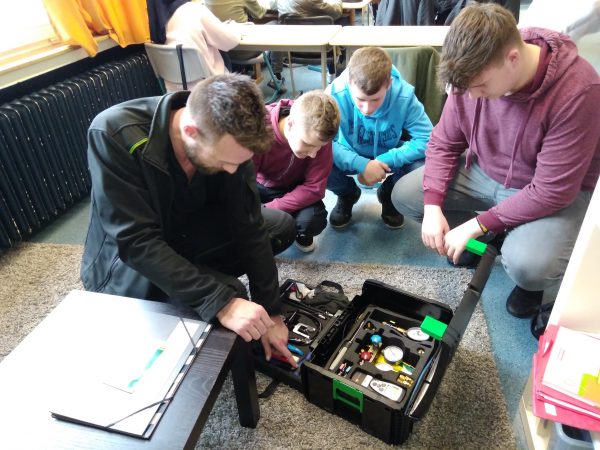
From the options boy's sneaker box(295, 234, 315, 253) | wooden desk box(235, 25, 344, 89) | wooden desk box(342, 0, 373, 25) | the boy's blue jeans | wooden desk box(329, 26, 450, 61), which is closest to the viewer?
the boy's blue jeans

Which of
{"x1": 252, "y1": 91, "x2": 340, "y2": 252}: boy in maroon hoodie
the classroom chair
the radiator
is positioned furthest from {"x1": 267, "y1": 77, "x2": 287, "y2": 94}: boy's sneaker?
{"x1": 252, "y1": 91, "x2": 340, "y2": 252}: boy in maroon hoodie

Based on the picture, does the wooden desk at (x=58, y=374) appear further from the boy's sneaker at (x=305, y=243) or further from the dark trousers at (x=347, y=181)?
the dark trousers at (x=347, y=181)

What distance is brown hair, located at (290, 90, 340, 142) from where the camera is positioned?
4.39ft

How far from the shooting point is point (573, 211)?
127 cm

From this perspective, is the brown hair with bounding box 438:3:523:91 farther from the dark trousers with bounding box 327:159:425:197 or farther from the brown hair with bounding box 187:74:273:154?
the dark trousers with bounding box 327:159:425:197

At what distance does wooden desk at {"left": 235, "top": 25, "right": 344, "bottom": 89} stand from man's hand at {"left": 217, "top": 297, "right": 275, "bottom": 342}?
72.0 inches

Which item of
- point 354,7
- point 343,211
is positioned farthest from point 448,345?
point 354,7

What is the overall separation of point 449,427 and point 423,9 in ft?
8.23

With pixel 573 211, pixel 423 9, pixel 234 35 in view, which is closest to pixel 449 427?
pixel 573 211

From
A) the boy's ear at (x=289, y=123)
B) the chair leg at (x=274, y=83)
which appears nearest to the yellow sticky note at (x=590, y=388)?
the boy's ear at (x=289, y=123)

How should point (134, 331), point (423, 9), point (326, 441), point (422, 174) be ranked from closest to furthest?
1. point (134, 331)
2. point (326, 441)
3. point (422, 174)
4. point (423, 9)

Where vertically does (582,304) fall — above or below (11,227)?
above

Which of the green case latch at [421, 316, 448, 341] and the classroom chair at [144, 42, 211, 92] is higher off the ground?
the classroom chair at [144, 42, 211, 92]

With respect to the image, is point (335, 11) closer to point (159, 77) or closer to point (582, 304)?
point (159, 77)
